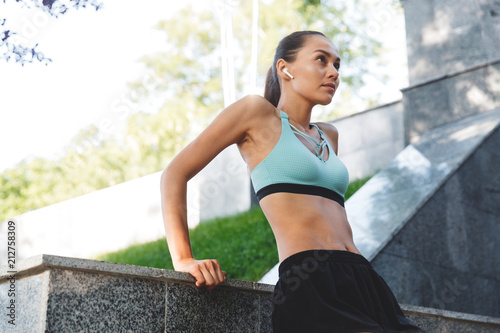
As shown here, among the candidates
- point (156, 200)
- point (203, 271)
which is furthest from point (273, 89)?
point (156, 200)

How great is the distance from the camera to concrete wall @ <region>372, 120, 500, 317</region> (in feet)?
21.0

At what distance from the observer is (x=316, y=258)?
2742 mm

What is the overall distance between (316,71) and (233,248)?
5.87 m

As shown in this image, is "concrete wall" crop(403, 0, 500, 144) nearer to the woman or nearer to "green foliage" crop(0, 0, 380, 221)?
the woman

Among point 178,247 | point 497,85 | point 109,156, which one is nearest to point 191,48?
point 109,156

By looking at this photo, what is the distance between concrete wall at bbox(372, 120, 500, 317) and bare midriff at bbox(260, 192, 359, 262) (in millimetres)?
3283

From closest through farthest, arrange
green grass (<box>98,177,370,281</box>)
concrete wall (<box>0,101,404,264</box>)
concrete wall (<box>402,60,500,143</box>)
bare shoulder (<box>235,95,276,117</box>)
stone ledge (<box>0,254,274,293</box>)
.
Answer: stone ledge (<box>0,254,274,293</box>) < bare shoulder (<box>235,95,276,117</box>) < green grass (<box>98,177,370,281</box>) < concrete wall (<box>402,60,500,143</box>) < concrete wall (<box>0,101,404,264</box>)

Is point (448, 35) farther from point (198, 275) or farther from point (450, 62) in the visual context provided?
point (198, 275)

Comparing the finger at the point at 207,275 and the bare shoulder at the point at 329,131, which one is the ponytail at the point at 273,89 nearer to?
the bare shoulder at the point at 329,131

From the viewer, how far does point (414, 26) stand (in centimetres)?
1152

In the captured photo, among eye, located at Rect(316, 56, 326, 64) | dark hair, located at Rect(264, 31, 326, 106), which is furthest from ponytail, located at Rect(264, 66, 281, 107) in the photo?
eye, located at Rect(316, 56, 326, 64)

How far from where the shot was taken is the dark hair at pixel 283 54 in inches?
138

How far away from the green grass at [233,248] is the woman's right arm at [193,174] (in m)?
4.73

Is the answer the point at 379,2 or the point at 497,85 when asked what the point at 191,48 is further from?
the point at 497,85
